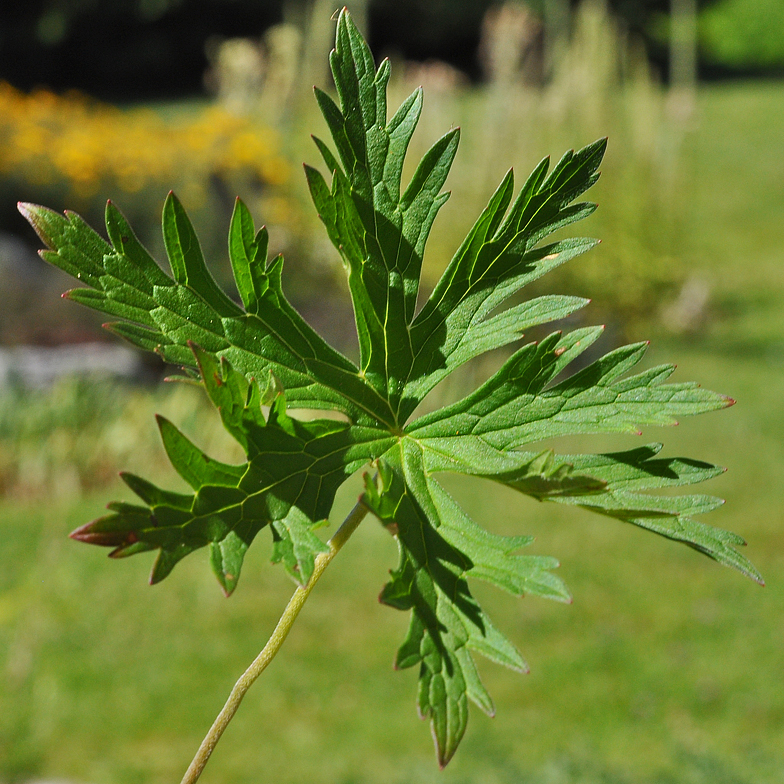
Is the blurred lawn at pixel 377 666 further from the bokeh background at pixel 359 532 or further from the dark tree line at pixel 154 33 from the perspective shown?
the dark tree line at pixel 154 33

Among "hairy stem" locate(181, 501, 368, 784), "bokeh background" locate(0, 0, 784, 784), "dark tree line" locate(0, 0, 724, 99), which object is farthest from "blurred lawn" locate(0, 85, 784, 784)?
"dark tree line" locate(0, 0, 724, 99)

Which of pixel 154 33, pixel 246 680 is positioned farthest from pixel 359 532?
pixel 154 33

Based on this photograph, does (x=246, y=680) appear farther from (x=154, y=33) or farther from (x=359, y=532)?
(x=154, y=33)

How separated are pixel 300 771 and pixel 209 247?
182 inches

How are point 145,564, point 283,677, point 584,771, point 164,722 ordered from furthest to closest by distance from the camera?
1. point 145,564
2. point 283,677
3. point 164,722
4. point 584,771

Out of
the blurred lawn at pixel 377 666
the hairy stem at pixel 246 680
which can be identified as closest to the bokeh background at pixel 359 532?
the blurred lawn at pixel 377 666

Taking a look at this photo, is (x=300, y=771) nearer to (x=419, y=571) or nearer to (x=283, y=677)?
(x=283, y=677)

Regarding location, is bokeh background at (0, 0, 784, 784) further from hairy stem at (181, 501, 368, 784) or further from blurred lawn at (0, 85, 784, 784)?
Result: hairy stem at (181, 501, 368, 784)

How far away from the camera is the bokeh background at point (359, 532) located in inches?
113

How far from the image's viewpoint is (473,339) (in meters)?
0.47

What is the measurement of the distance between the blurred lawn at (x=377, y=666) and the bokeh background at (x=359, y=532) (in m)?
0.01

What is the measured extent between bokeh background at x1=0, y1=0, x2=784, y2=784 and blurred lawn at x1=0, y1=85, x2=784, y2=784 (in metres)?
0.01

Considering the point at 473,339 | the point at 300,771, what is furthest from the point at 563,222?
the point at 300,771

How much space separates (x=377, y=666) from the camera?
10.7ft
